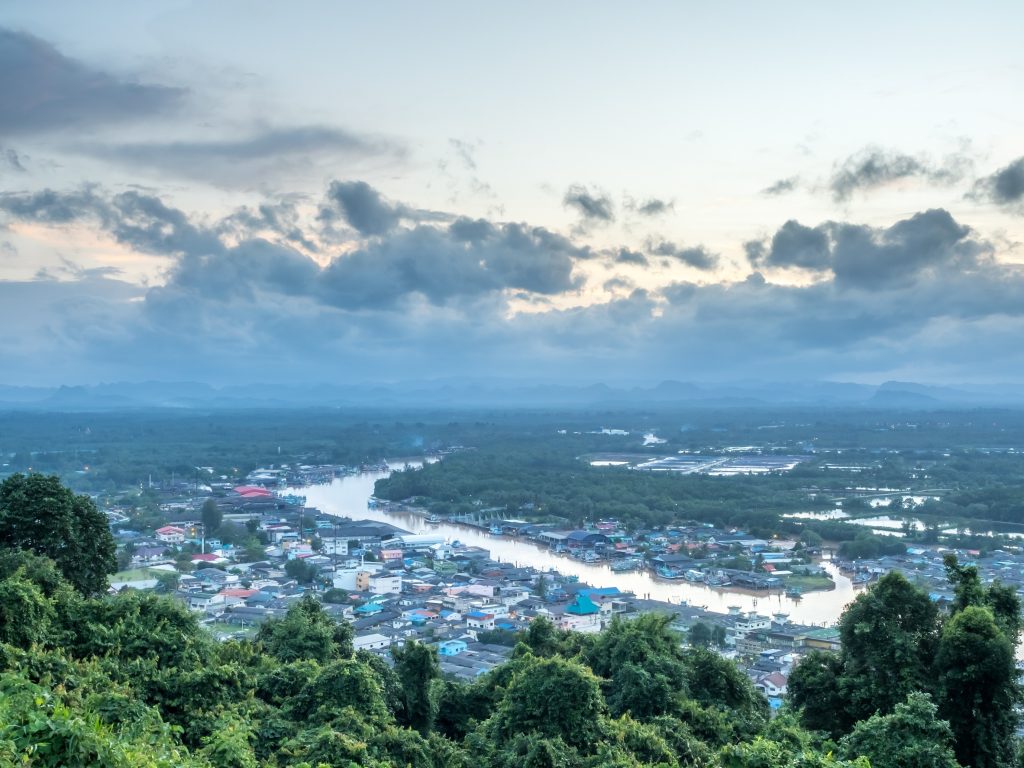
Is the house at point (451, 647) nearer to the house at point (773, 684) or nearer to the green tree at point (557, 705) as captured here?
the house at point (773, 684)

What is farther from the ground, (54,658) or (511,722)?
(54,658)

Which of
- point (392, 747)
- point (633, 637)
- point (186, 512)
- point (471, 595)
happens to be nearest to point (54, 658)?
point (392, 747)

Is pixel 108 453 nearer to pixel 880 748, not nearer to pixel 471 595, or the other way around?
pixel 471 595

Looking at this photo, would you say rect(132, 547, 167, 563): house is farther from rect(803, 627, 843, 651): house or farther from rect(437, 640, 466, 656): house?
rect(803, 627, 843, 651): house

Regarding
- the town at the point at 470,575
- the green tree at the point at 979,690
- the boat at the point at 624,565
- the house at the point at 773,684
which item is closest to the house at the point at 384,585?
the town at the point at 470,575

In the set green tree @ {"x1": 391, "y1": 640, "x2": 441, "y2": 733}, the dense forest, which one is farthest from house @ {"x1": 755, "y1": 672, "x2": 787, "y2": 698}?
green tree @ {"x1": 391, "y1": 640, "x2": 441, "y2": 733}

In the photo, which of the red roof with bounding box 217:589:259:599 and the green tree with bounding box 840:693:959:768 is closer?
the green tree with bounding box 840:693:959:768
